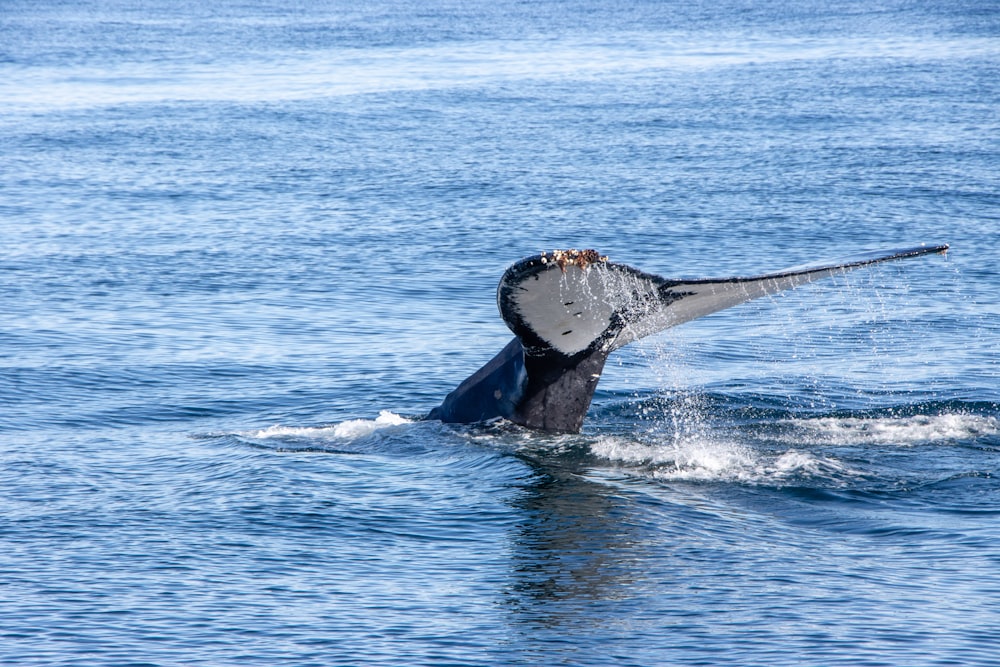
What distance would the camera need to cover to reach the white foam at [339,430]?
11359 millimetres

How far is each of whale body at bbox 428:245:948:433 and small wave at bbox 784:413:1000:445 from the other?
6.28 feet

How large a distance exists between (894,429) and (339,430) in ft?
14.5

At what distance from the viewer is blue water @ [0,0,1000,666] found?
7.60 meters

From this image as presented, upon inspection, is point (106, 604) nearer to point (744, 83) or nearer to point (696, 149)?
point (696, 149)

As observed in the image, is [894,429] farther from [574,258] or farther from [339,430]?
[339,430]

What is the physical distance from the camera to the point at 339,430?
11.5 m

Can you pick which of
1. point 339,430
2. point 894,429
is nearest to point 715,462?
point 894,429

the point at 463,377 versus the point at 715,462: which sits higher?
the point at 463,377

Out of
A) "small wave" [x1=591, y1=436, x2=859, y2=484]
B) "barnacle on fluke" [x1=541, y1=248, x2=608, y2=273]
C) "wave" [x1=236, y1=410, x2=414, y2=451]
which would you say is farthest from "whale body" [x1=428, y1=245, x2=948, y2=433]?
"wave" [x1=236, y1=410, x2=414, y2=451]

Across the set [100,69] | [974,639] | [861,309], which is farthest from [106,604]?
[100,69]

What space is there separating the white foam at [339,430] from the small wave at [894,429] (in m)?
3.23

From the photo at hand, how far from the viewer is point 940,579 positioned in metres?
7.86

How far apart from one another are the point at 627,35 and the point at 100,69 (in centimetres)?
2174

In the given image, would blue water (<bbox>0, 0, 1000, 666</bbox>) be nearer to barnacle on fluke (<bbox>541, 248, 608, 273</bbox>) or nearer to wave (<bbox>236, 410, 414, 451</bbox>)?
wave (<bbox>236, 410, 414, 451</bbox>)
